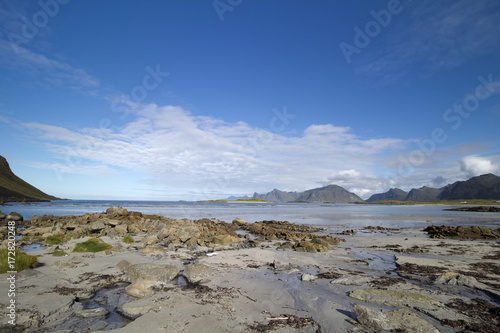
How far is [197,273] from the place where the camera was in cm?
1001

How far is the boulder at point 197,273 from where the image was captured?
9592 mm

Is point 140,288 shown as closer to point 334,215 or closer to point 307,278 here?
point 307,278

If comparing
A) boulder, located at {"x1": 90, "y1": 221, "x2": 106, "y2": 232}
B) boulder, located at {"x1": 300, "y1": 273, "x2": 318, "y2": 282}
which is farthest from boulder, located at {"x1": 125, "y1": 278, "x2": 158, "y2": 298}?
boulder, located at {"x1": 90, "y1": 221, "x2": 106, "y2": 232}

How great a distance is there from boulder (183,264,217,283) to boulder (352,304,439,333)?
6.00 meters

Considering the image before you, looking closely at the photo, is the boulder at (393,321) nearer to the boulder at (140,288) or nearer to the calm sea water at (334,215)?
the boulder at (140,288)

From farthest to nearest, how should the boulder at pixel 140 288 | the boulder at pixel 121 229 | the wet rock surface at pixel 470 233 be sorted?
the boulder at pixel 121 229, the wet rock surface at pixel 470 233, the boulder at pixel 140 288

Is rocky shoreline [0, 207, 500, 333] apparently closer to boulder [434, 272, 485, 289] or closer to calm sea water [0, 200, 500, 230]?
boulder [434, 272, 485, 289]

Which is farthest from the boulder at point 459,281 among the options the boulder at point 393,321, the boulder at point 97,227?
the boulder at point 97,227

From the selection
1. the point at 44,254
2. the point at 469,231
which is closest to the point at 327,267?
the point at 44,254

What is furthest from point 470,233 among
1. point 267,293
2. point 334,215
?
point 334,215

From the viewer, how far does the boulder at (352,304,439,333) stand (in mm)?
5668

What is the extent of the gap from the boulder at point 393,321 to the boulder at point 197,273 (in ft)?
19.7

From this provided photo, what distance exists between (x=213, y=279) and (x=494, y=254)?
56.3 ft

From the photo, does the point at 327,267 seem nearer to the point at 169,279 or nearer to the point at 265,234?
the point at 169,279
